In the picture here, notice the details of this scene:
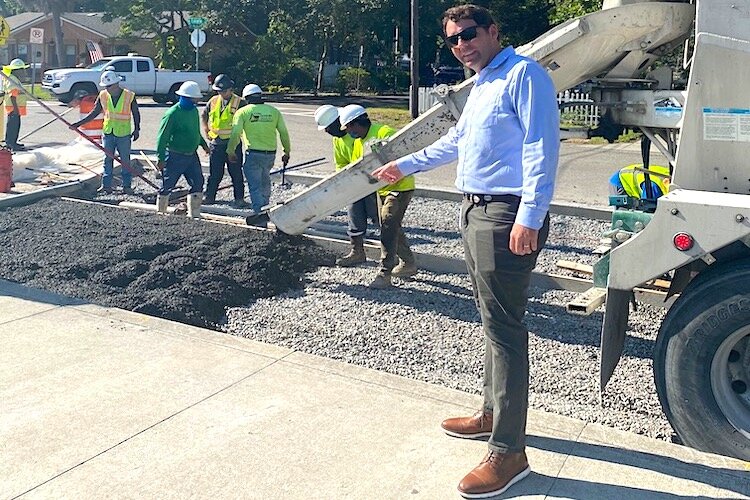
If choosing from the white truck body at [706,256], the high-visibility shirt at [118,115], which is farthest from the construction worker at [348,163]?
the high-visibility shirt at [118,115]

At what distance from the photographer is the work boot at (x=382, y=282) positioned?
7.40 metres

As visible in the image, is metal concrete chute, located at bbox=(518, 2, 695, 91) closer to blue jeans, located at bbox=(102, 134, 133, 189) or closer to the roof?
blue jeans, located at bbox=(102, 134, 133, 189)

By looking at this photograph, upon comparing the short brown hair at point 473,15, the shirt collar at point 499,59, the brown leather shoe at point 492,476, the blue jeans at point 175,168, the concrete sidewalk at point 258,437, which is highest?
the short brown hair at point 473,15

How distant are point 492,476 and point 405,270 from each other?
13.4 feet

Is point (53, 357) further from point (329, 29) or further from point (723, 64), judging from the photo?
point (329, 29)

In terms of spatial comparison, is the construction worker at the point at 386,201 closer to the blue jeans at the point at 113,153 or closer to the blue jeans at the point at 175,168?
the blue jeans at the point at 175,168

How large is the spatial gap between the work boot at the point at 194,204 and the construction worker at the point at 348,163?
6.78 feet

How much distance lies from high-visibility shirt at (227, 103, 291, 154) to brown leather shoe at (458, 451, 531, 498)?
6.81 meters

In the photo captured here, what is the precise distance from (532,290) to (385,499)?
405 centimetres

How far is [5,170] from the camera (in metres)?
11.7

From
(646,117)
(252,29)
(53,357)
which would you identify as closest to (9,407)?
(53,357)

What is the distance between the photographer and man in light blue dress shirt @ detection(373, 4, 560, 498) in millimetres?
3371

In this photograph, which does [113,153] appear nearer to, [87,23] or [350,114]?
[350,114]

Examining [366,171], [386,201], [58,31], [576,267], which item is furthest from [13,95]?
[58,31]
